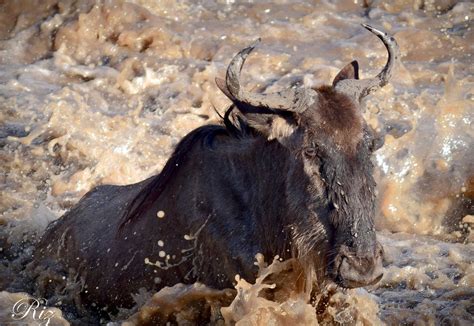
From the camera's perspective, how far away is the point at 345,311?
5.67m

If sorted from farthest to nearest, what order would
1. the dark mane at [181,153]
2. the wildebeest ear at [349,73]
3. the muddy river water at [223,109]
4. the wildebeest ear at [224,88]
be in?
the muddy river water at [223,109] < the wildebeest ear at [349,73] < the dark mane at [181,153] < the wildebeest ear at [224,88]

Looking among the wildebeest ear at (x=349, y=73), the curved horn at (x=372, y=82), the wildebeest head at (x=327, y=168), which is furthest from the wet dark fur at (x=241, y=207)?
the wildebeest ear at (x=349, y=73)

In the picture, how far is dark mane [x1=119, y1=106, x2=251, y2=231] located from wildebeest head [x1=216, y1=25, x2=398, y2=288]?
0.24m

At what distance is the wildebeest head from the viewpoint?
16.3ft

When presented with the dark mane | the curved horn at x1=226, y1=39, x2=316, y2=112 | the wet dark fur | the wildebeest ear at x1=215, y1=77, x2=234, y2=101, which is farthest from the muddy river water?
the wildebeest ear at x1=215, y1=77, x2=234, y2=101

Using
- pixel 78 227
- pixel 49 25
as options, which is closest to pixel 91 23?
pixel 49 25

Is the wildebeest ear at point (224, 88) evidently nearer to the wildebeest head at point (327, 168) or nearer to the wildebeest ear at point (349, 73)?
the wildebeest head at point (327, 168)

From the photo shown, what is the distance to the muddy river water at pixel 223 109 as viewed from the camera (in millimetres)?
6457

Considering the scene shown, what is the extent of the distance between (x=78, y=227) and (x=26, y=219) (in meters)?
1.41

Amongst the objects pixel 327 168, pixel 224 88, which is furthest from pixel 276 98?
pixel 327 168

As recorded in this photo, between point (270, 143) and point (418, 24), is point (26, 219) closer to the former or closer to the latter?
point (270, 143)

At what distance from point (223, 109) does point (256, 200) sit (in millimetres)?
5537

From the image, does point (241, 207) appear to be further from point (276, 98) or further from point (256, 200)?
point (276, 98)

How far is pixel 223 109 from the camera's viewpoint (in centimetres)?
1102
